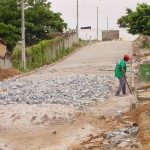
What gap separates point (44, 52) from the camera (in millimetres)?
40188

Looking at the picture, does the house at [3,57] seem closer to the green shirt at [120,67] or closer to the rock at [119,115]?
the green shirt at [120,67]

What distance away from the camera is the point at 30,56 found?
36594mm

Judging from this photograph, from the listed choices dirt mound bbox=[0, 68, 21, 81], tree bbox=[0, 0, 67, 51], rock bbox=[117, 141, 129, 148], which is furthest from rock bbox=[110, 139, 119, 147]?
tree bbox=[0, 0, 67, 51]

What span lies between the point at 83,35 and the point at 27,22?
41.8m

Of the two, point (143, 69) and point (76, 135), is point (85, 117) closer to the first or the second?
point (76, 135)

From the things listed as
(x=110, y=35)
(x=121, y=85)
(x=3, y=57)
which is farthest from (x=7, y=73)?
(x=110, y=35)

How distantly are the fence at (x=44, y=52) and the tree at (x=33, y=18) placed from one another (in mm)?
1539

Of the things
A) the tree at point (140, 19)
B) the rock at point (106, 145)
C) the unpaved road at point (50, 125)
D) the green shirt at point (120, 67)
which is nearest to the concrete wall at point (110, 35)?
the tree at point (140, 19)

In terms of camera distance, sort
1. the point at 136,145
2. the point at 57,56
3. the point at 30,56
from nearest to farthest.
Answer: the point at 136,145 < the point at 30,56 < the point at 57,56

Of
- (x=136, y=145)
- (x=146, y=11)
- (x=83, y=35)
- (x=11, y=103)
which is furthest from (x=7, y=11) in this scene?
(x=83, y=35)

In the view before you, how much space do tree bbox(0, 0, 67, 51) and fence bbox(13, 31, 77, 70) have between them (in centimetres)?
154

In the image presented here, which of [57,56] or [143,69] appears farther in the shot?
[57,56]

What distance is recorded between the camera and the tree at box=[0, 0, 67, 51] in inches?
1682

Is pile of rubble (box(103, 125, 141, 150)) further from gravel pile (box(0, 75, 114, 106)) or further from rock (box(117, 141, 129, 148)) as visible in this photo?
gravel pile (box(0, 75, 114, 106))
